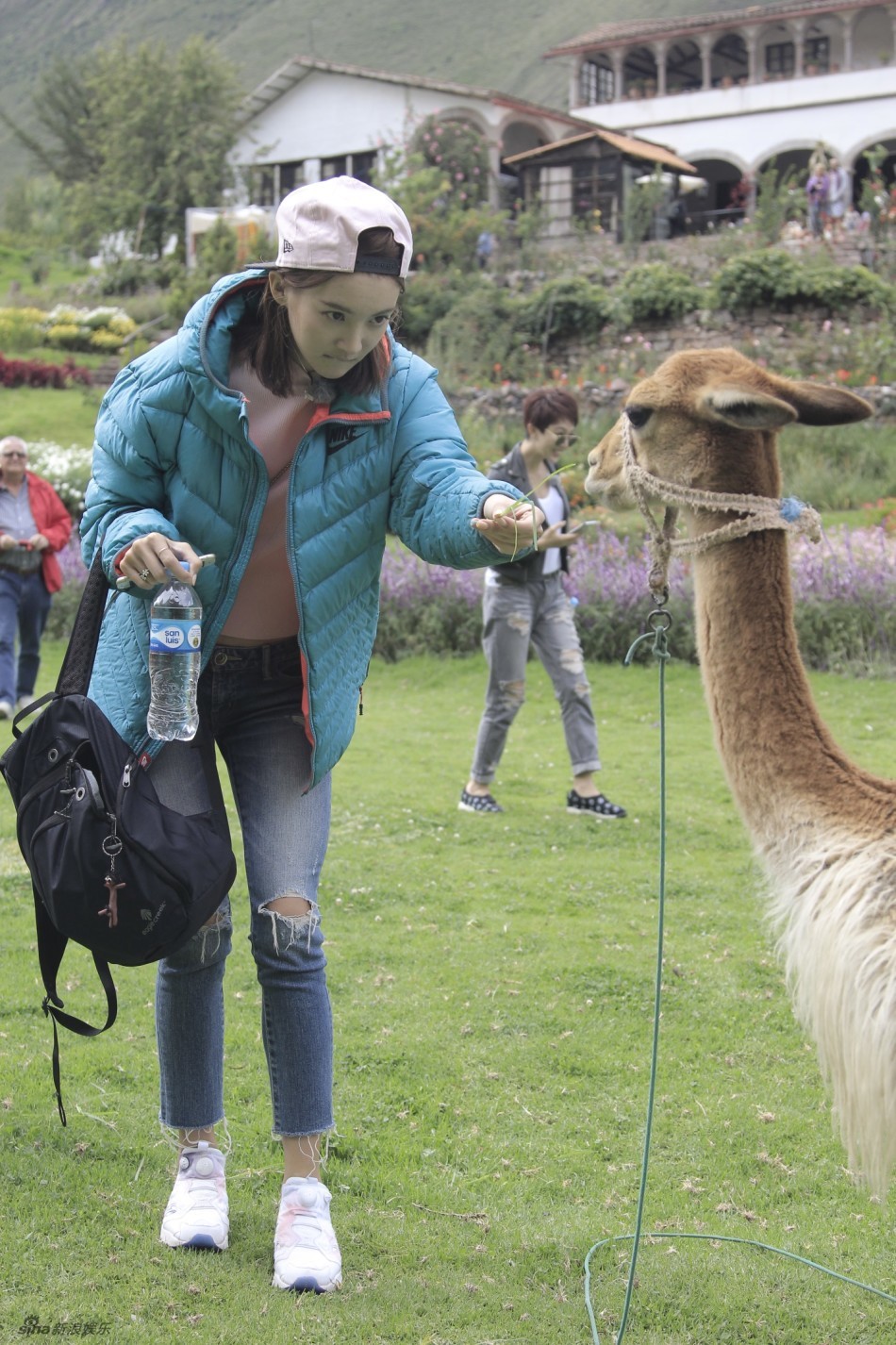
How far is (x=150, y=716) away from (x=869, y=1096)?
152 centimetres

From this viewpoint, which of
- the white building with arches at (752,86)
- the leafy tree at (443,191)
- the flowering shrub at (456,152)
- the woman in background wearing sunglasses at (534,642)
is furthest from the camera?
the white building with arches at (752,86)

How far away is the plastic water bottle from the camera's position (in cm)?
243

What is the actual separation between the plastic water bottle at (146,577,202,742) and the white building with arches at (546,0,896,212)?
117 ft

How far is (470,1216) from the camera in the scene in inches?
121

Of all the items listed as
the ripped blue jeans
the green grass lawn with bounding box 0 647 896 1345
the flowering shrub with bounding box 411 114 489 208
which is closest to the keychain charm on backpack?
the ripped blue jeans

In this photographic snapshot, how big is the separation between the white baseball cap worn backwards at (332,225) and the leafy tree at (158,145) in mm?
35641

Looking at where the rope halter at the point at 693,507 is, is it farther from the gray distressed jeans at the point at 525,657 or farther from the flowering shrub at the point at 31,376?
the flowering shrub at the point at 31,376

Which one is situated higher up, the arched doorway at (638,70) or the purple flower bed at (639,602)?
the arched doorway at (638,70)

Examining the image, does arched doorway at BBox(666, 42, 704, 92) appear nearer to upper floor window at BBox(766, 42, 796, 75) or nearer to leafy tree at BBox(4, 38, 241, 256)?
upper floor window at BBox(766, 42, 796, 75)

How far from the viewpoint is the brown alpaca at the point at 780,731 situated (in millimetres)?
2527

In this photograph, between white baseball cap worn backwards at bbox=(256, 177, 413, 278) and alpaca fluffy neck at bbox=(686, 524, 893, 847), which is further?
alpaca fluffy neck at bbox=(686, 524, 893, 847)

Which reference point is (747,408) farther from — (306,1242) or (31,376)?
(31,376)

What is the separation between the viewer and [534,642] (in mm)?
6883

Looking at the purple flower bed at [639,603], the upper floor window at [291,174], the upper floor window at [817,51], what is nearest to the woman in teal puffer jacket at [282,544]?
the purple flower bed at [639,603]
